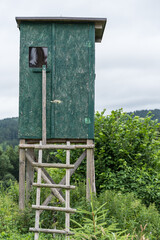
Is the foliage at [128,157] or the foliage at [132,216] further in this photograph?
the foliage at [128,157]

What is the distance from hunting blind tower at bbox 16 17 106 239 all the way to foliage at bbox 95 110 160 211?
6.68 feet

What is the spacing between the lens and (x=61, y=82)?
8.57 metres

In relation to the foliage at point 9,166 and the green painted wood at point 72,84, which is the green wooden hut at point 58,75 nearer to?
the green painted wood at point 72,84

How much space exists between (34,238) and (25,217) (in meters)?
0.79

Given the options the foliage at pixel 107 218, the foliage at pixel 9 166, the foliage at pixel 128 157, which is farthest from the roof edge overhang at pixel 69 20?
the foliage at pixel 9 166

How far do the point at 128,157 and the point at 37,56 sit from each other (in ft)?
15.1

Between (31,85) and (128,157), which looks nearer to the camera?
(31,85)

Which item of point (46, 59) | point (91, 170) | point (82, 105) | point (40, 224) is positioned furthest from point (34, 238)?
point (46, 59)

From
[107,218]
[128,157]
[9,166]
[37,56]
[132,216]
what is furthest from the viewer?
[9,166]

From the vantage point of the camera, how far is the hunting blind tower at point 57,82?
27.9 ft

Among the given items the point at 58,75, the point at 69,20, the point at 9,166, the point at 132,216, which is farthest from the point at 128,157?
the point at 9,166

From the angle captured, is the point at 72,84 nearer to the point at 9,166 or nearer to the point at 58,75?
the point at 58,75

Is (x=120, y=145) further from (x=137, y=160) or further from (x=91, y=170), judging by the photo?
(x=91, y=170)

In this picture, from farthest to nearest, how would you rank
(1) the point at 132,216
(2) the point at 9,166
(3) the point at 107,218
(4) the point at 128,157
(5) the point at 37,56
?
(2) the point at 9,166, (4) the point at 128,157, (5) the point at 37,56, (1) the point at 132,216, (3) the point at 107,218
